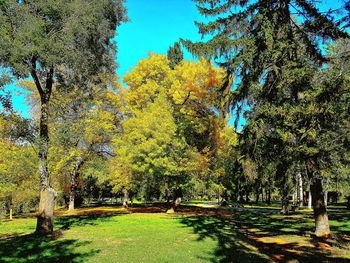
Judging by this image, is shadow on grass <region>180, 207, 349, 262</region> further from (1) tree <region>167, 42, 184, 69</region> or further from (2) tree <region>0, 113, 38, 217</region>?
(1) tree <region>167, 42, 184, 69</region>

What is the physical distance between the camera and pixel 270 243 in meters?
12.9

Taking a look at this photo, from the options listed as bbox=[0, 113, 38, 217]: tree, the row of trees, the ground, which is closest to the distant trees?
the row of trees

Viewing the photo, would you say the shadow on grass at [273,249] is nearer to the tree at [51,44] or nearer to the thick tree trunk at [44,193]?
the thick tree trunk at [44,193]

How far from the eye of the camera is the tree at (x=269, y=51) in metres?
13.0

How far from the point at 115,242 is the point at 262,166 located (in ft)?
24.3

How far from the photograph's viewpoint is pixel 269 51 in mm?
13031

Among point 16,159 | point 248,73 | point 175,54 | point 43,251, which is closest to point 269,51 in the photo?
point 248,73

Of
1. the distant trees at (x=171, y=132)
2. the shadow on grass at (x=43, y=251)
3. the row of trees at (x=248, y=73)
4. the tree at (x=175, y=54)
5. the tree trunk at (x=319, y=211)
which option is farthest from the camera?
the tree at (x=175, y=54)

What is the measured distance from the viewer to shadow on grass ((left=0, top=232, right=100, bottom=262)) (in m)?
9.48

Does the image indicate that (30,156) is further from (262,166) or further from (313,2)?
(313,2)

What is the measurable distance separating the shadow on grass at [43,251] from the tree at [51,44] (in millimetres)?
2463

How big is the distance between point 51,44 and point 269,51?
918 centimetres

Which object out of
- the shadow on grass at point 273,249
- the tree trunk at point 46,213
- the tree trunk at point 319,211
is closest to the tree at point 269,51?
the tree trunk at point 319,211

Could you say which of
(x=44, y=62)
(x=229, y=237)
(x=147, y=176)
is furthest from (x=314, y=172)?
(x=147, y=176)
